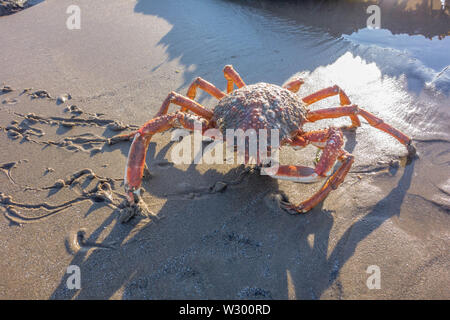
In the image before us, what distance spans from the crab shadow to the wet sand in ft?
0.04

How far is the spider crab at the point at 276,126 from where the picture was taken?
99.3 inches

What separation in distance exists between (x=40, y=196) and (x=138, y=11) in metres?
6.58

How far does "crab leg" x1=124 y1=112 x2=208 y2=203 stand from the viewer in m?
2.53

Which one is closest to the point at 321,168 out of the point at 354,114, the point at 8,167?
the point at 354,114

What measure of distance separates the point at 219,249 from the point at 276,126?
4.59 feet

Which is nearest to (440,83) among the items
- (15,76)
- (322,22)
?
(322,22)

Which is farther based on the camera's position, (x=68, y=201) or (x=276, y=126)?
(x=68, y=201)

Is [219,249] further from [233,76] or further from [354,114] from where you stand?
[233,76]

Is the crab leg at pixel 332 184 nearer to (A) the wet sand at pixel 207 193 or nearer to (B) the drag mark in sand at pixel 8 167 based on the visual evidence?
(A) the wet sand at pixel 207 193

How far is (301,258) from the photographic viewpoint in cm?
237

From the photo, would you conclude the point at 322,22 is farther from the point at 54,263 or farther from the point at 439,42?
the point at 54,263

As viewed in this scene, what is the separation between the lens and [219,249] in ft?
7.95

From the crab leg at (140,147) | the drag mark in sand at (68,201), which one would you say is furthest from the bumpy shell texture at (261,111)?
the drag mark in sand at (68,201)

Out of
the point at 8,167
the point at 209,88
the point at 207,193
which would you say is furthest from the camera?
the point at 209,88
